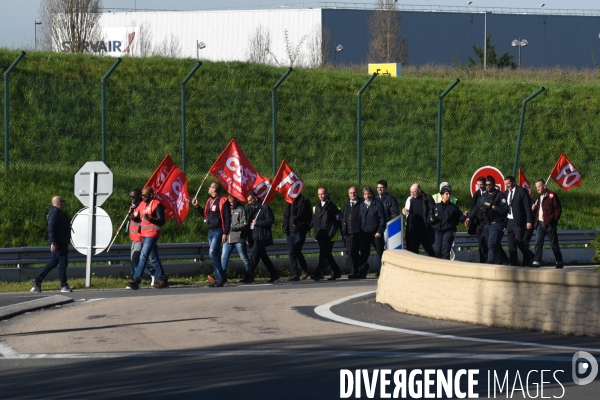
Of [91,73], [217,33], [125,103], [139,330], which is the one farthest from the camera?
[217,33]

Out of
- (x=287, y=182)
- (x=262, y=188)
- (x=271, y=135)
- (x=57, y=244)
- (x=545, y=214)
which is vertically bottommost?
(x=57, y=244)

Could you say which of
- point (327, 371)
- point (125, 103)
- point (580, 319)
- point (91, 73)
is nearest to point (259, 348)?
point (327, 371)

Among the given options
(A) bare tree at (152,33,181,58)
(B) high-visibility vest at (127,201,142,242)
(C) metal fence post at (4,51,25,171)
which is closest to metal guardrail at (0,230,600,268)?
(B) high-visibility vest at (127,201,142,242)

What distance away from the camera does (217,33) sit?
7369cm

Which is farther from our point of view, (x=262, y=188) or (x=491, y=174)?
(x=262, y=188)

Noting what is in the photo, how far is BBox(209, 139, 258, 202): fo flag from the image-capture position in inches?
808

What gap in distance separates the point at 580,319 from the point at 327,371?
3.36 metres

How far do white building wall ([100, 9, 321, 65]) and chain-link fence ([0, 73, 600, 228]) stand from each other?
115ft

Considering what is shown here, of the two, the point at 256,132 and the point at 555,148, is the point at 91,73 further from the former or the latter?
the point at 555,148

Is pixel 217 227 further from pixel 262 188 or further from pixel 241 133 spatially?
pixel 241 133

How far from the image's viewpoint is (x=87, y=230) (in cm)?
1844

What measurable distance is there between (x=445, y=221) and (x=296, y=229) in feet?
9.08

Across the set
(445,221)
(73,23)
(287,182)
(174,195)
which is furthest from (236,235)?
(73,23)

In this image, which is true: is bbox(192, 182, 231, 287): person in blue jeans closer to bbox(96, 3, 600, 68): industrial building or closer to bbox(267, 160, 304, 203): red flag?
bbox(267, 160, 304, 203): red flag
